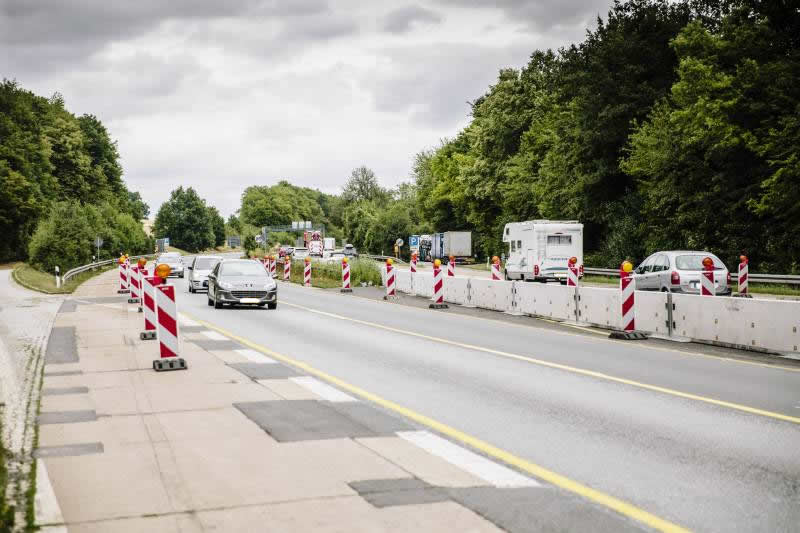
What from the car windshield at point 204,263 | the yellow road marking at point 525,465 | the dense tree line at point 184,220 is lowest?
the yellow road marking at point 525,465

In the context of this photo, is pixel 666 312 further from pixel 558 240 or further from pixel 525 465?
pixel 558 240

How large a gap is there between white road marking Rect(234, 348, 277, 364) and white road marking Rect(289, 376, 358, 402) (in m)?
1.89

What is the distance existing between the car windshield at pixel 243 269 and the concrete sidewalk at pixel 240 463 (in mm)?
16200

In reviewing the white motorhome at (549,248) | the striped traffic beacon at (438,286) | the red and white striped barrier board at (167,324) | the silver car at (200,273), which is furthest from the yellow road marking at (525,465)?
the white motorhome at (549,248)

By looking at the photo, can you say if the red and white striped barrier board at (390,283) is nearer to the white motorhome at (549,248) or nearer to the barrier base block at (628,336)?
the white motorhome at (549,248)

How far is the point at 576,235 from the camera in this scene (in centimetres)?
4153

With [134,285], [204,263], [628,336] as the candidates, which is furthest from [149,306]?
[204,263]

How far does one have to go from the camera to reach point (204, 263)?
37688 mm

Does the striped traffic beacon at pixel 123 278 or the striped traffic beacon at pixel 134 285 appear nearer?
the striped traffic beacon at pixel 134 285

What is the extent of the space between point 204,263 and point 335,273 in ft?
34.8

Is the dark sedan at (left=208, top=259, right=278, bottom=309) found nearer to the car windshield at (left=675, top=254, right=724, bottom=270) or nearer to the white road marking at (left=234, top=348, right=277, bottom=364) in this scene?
the white road marking at (left=234, top=348, right=277, bottom=364)

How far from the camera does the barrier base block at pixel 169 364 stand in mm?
11992

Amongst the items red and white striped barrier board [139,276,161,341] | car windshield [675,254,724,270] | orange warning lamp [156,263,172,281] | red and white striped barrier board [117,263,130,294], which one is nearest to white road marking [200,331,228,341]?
red and white striped barrier board [139,276,161,341]

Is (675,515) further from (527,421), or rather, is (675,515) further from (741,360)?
(741,360)
